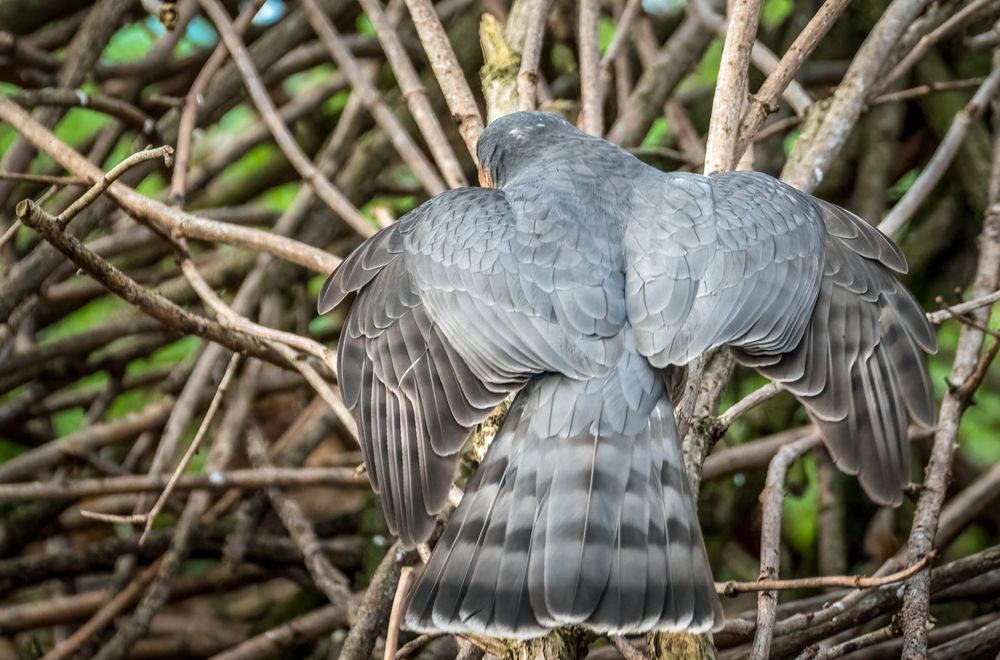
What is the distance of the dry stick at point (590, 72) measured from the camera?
373 centimetres

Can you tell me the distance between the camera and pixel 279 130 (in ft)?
12.3

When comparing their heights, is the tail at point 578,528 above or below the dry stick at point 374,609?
above

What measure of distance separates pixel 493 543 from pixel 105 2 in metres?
2.93

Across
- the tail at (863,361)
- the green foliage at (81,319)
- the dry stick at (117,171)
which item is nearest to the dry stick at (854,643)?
the tail at (863,361)

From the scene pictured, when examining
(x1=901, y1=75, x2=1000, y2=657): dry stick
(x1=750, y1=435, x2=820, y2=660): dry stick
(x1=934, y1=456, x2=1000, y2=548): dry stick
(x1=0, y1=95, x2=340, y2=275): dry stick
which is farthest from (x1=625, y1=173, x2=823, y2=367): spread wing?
(x1=934, y1=456, x2=1000, y2=548): dry stick

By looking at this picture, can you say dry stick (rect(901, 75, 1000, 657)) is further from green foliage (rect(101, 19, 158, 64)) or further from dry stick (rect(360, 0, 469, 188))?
green foliage (rect(101, 19, 158, 64))

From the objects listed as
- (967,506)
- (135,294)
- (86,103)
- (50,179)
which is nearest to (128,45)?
(86,103)

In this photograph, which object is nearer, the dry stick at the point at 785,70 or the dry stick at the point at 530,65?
the dry stick at the point at 785,70

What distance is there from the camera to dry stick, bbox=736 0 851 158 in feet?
10.3

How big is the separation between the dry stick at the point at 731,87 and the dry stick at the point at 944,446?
2.82 feet

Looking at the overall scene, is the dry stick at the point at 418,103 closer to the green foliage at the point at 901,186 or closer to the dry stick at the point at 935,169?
the dry stick at the point at 935,169

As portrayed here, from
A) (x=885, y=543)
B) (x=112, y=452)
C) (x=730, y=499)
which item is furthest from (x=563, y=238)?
(x=112, y=452)

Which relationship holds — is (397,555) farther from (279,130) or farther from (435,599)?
(279,130)

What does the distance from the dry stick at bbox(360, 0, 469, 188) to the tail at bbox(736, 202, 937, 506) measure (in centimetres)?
110
